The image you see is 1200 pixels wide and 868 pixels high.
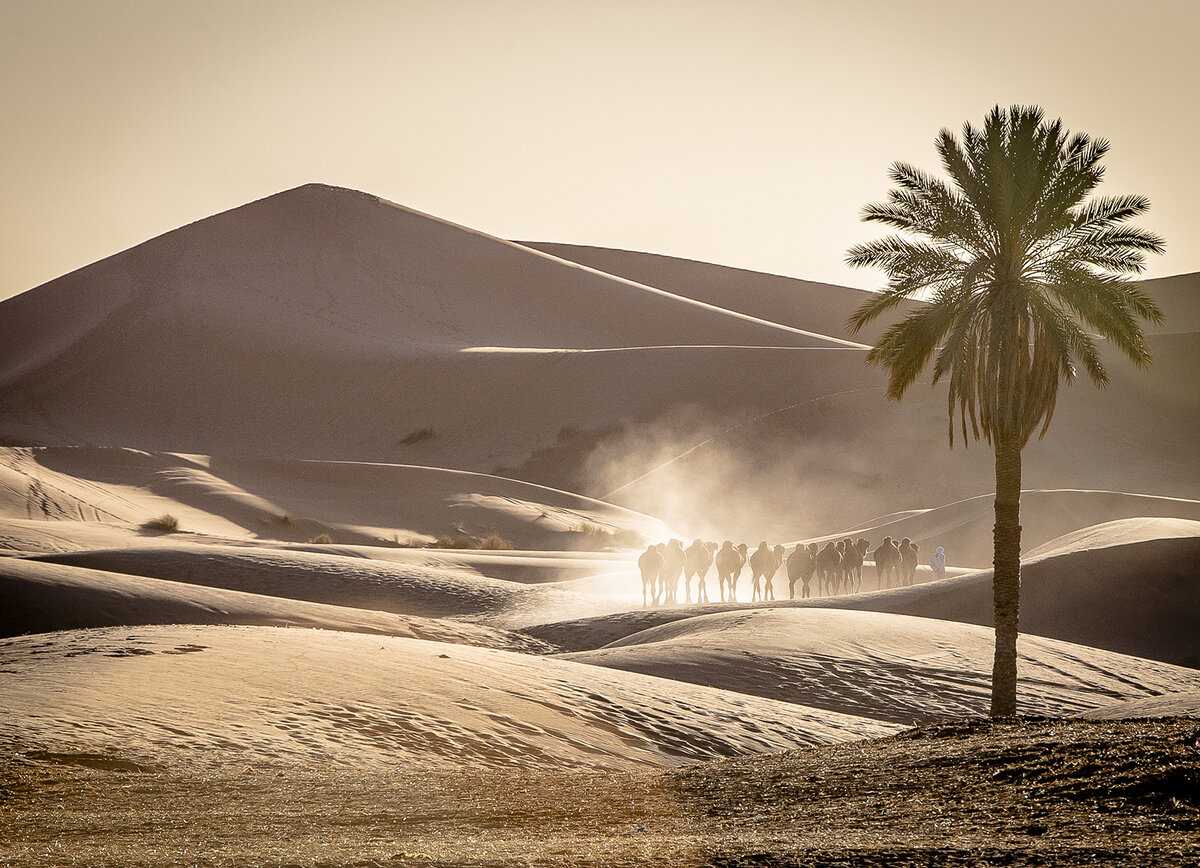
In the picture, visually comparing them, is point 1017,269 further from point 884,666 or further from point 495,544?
point 495,544

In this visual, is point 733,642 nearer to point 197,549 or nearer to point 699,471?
point 197,549

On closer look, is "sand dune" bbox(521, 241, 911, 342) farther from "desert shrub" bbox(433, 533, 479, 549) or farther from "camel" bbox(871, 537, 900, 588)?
"camel" bbox(871, 537, 900, 588)

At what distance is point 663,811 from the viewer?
31.0 ft

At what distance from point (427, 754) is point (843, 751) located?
4.29 meters

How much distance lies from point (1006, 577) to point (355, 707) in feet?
29.4

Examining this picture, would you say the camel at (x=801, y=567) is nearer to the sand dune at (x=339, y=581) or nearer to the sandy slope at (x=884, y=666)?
the sand dune at (x=339, y=581)

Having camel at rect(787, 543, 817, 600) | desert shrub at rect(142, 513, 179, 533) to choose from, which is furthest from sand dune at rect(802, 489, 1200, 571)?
desert shrub at rect(142, 513, 179, 533)

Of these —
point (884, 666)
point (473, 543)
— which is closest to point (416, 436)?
point (473, 543)

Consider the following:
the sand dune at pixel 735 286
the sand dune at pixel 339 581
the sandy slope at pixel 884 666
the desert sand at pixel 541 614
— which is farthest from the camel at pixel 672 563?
the sand dune at pixel 735 286

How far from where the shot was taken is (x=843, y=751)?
12.5 meters

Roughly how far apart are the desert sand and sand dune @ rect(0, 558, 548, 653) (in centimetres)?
10

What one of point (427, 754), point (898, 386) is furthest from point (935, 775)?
point (898, 386)

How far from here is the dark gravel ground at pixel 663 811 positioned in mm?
7105

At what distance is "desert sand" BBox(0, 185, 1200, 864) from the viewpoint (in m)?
8.89
